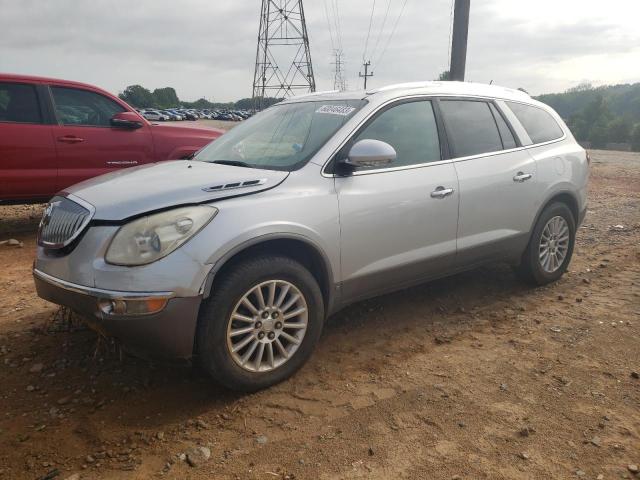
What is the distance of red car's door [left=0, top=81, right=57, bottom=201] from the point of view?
6.00 m

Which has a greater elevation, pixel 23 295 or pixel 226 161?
pixel 226 161

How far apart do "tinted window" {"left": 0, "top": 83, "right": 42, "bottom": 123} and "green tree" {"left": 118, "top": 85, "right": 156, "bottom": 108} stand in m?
94.3

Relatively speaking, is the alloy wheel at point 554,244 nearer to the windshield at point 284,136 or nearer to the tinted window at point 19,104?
the windshield at point 284,136

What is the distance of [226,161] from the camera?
12.1 ft

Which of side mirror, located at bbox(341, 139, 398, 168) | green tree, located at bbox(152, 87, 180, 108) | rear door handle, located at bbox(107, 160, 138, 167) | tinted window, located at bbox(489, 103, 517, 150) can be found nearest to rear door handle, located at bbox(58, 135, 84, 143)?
rear door handle, located at bbox(107, 160, 138, 167)

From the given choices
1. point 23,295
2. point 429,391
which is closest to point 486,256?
point 429,391

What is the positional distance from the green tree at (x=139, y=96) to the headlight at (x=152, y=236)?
98.7 meters

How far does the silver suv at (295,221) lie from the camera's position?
2.66m

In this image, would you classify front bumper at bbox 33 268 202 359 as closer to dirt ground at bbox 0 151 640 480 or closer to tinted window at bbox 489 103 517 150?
dirt ground at bbox 0 151 640 480

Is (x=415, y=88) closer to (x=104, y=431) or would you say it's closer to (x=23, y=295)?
(x=104, y=431)

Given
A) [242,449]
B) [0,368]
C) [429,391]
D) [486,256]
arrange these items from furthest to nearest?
[486,256]
[0,368]
[429,391]
[242,449]

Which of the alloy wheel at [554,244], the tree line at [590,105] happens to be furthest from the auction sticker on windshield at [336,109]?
the tree line at [590,105]

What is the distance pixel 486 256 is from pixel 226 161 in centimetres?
221

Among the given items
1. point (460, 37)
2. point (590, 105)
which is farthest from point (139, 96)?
point (460, 37)
